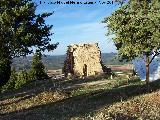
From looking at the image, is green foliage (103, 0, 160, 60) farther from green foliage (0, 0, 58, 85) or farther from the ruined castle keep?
the ruined castle keep

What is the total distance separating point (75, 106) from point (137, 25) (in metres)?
8.91

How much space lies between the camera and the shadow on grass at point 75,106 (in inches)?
1077

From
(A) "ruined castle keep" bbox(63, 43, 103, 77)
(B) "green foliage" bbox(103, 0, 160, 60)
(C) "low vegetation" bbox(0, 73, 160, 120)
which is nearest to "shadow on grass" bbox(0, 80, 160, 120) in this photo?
(C) "low vegetation" bbox(0, 73, 160, 120)

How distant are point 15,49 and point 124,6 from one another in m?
11.8

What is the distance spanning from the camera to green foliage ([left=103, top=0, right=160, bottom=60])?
88.3ft

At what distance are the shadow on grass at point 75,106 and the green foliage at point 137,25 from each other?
513 cm

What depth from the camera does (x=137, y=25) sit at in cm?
2864

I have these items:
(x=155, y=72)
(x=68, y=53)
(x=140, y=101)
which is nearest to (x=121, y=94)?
(x=140, y=101)

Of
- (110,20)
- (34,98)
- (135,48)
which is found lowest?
A: (34,98)

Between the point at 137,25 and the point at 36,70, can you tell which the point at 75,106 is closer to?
the point at 137,25

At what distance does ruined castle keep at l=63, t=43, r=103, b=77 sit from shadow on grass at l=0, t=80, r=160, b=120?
26.2m

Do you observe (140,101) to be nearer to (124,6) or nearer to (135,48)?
(135,48)

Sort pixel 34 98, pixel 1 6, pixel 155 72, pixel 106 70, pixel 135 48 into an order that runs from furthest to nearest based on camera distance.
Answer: pixel 106 70 < pixel 155 72 < pixel 34 98 < pixel 1 6 < pixel 135 48

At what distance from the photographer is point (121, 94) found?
3653cm
